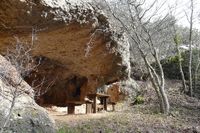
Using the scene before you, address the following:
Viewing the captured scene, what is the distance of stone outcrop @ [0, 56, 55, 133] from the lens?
643 cm

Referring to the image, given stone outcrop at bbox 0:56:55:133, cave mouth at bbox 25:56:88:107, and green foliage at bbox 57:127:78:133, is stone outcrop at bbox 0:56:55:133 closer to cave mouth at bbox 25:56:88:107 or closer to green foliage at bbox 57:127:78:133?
green foliage at bbox 57:127:78:133

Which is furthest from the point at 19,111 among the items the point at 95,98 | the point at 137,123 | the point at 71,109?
the point at 71,109

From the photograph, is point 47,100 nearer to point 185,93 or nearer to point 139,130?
point 139,130

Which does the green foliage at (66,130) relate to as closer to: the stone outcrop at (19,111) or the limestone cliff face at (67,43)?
the stone outcrop at (19,111)

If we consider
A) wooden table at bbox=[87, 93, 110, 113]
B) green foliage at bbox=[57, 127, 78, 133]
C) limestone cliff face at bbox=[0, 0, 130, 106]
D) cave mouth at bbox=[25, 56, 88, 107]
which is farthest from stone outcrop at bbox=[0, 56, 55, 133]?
wooden table at bbox=[87, 93, 110, 113]

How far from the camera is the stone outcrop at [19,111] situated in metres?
6.43

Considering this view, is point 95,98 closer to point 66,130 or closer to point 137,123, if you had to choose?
point 137,123

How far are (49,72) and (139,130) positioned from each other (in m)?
5.72

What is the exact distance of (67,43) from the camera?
11008 mm

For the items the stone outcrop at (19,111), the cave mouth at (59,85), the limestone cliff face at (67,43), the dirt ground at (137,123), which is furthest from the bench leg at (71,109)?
the stone outcrop at (19,111)

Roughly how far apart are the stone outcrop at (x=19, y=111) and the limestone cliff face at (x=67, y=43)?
0.96m

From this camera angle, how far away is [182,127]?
414 inches

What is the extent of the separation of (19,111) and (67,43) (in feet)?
15.0

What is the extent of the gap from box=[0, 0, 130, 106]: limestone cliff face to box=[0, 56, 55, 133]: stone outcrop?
3.14 feet
